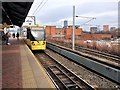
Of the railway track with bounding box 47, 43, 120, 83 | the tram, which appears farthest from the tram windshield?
the railway track with bounding box 47, 43, 120, 83

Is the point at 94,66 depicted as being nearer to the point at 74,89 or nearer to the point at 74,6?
the point at 74,89

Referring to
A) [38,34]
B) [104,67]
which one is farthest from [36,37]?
[104,67]

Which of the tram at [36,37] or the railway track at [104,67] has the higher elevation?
the tram at [36,37]

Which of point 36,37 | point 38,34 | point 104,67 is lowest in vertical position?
point 104,67

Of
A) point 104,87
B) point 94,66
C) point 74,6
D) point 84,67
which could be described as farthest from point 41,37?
point 104,87

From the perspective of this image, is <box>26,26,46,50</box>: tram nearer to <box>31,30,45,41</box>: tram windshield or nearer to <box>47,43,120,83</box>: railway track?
<box>31,30,45,41</box>: tram windshield

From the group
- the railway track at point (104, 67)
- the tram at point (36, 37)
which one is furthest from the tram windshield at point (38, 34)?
the railway track at point (104, 67)

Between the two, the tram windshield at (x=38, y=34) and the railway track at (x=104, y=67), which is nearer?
the railway track at (x=104, y=67)

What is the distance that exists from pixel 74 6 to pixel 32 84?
17.9 metres

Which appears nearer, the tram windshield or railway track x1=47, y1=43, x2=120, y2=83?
railway track x1=47, y1=43, x2=120, y2=83

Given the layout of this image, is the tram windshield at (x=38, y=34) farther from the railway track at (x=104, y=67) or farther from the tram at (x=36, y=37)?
the railway track at (x=104, y=67)

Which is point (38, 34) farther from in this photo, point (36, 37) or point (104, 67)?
point (104, 67)

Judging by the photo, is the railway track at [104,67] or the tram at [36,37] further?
the tram at [36,37]

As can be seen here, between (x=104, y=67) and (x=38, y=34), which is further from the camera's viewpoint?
(x=38, y=34)
